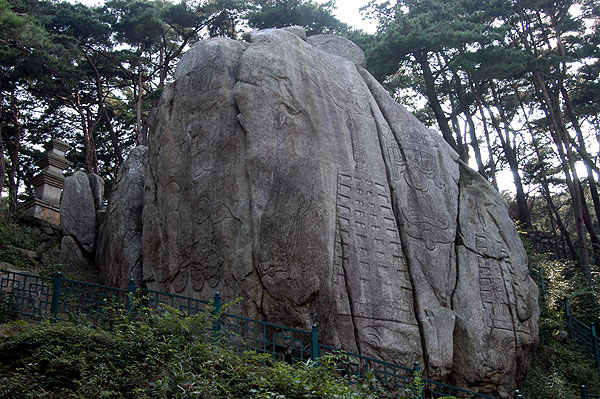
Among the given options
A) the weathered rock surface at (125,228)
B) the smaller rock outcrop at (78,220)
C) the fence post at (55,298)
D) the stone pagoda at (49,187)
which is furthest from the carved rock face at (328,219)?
the stone pagoda at (49,187)

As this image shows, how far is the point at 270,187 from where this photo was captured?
1030 cm

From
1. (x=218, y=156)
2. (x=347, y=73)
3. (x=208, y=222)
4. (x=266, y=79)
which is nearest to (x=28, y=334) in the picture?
(x=208, y=222)

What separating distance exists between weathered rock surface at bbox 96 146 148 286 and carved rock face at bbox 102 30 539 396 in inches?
27.1

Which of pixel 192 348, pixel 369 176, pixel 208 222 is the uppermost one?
pixel 369 176

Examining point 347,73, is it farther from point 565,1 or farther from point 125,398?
point 565,1

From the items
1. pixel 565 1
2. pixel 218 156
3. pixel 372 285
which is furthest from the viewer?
pixel 565 1

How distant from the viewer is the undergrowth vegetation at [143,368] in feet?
19.9

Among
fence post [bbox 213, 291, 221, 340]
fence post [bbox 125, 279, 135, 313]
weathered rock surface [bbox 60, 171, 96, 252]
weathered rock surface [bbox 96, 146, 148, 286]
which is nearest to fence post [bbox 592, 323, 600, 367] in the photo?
fence post [bbox 213, 291, 221, 340]

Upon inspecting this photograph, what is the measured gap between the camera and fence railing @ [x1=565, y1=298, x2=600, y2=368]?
540 inches

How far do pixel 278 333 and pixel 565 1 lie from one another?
54.8 feet

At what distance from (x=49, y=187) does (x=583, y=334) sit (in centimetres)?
1412

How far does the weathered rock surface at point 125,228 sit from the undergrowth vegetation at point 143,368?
4454mm

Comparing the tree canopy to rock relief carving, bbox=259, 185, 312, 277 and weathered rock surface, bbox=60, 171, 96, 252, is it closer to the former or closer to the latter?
weathered rock surface, bbox=60, 171, 96, 252

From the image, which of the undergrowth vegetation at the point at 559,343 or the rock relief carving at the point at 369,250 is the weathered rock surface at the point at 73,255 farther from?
the undergrowth vegetation at the point at 559,343
